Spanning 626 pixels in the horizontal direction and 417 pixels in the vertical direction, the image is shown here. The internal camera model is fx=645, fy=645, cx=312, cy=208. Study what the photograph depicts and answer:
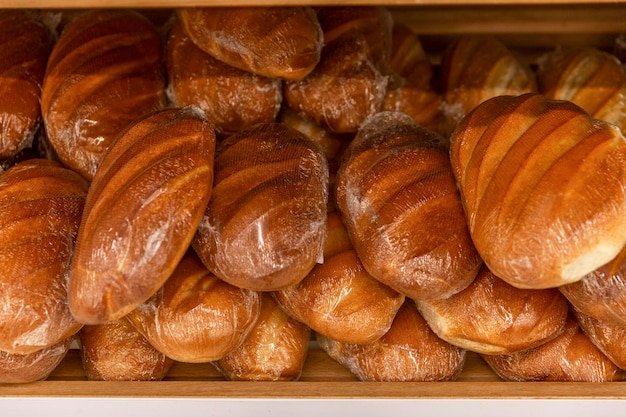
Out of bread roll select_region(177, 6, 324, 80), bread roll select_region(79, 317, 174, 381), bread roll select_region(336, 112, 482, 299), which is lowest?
bread roll select_region(79, 317, 174, 381)

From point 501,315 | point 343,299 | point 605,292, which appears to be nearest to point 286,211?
point 343,299

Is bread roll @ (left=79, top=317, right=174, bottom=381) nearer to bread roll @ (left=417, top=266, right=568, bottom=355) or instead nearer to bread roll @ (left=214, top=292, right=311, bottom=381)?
bread roll @ (left=214, top=292, right=311, bottom=381)

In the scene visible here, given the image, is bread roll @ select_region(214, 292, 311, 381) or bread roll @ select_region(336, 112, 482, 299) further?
bread roll @ select_region(214, 292, 311, 381)

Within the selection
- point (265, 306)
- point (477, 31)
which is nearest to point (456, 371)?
point (265, 306)

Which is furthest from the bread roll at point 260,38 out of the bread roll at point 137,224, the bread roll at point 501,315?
the bread roll at point 501,315

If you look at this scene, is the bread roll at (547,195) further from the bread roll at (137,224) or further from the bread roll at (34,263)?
the bread roll at (34,263)

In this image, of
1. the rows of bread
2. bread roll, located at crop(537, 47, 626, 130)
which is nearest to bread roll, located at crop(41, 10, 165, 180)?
the rows of bread
